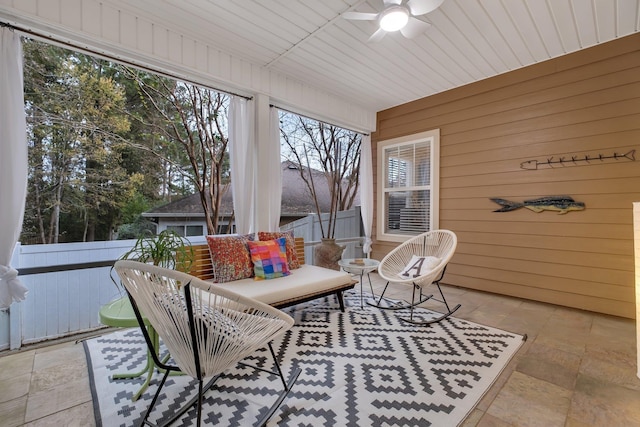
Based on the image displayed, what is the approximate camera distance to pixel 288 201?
4.34 m

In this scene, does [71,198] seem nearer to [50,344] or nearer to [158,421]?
[50,344]

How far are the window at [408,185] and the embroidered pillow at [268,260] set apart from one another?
94.2 inches

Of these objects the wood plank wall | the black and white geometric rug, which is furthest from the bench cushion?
the wood plank wall

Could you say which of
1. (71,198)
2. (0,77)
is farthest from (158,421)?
(0,77)

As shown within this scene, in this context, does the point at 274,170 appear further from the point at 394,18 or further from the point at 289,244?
the point at 394,18

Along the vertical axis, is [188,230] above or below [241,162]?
Answer: below

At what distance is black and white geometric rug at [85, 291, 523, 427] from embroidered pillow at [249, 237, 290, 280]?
56 cm

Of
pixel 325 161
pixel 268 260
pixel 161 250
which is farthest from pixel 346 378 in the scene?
pixel 325 161

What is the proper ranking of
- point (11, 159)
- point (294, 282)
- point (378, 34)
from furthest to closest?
point (294, 282) → point (378, 34) → point (11, 159)

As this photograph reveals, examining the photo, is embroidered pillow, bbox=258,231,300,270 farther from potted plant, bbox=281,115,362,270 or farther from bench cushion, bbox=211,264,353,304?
potted plant, bbox=281,115,362,270

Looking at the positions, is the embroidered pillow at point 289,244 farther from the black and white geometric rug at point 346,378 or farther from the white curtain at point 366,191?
the white curtain at point 366,191

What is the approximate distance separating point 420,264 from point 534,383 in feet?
4.64

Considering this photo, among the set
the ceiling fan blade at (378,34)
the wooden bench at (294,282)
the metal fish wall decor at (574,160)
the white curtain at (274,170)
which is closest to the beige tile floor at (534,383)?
the wooden bench at (294,282)

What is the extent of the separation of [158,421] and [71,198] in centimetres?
210
